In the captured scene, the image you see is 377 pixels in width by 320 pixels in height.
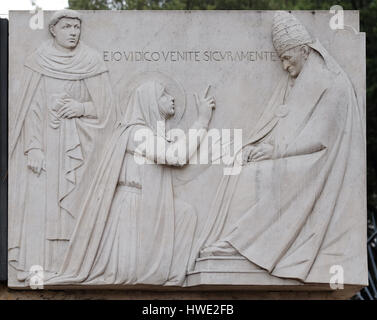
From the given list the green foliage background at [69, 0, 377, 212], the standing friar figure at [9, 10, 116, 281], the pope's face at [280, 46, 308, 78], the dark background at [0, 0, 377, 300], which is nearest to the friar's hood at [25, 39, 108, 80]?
the standing friar figure at [9, 10, 116, 281]

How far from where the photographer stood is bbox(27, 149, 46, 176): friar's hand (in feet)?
55.8

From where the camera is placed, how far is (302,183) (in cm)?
1683

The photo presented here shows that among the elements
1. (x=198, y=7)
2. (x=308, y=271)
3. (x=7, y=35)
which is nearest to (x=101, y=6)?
(x=198, y=7)

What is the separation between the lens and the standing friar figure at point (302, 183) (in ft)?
54.9

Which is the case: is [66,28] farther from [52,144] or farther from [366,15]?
[366,15]

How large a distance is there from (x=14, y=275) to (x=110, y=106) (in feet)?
8.13

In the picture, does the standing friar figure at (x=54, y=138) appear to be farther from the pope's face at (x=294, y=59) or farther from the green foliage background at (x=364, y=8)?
the green foliage background at (x=364, y=8)

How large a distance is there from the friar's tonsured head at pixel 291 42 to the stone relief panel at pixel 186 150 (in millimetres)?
18

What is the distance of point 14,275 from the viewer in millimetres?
16938

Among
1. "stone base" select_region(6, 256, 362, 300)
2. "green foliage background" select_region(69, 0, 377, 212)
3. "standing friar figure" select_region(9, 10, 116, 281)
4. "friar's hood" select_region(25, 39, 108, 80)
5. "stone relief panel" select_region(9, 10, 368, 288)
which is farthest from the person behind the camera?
"green foliage background" select_region(69, 0, 377, 212)

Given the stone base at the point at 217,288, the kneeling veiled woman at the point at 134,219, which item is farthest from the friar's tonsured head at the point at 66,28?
the stone base at the point at 217,288

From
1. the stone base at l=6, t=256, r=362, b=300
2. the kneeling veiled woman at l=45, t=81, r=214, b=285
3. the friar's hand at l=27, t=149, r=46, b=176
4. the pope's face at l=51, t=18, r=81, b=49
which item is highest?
the pope's face at l=51, t=18, r=81, b=49

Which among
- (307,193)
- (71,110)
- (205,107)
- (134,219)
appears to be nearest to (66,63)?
(71,110)

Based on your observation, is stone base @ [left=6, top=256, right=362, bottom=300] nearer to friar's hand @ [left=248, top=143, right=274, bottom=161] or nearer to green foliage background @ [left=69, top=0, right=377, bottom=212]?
friar's hand @ [left=248, top=143, right=274, bottom=161]
